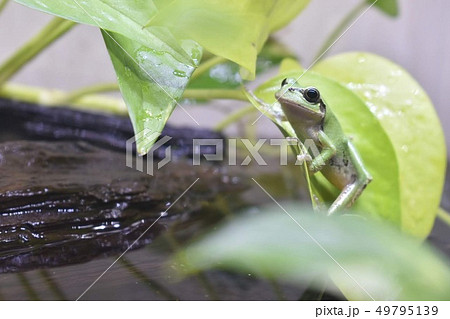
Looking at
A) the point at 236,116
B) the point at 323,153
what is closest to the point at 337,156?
the point at 323,153

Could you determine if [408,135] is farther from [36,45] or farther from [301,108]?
[36,45]

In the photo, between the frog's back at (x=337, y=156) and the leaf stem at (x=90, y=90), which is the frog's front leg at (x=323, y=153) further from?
the leaf stem at (x=90, y=90)

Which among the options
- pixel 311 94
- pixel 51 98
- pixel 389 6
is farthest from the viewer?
pixel 51 98

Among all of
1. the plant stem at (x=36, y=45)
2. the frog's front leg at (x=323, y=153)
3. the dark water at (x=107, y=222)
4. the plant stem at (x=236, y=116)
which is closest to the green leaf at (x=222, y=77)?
the plant stem at (x=236, y=116)

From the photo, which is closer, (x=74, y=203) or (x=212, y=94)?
(x=74, y=203)

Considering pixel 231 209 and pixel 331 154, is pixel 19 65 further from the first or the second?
pixel 331 154
